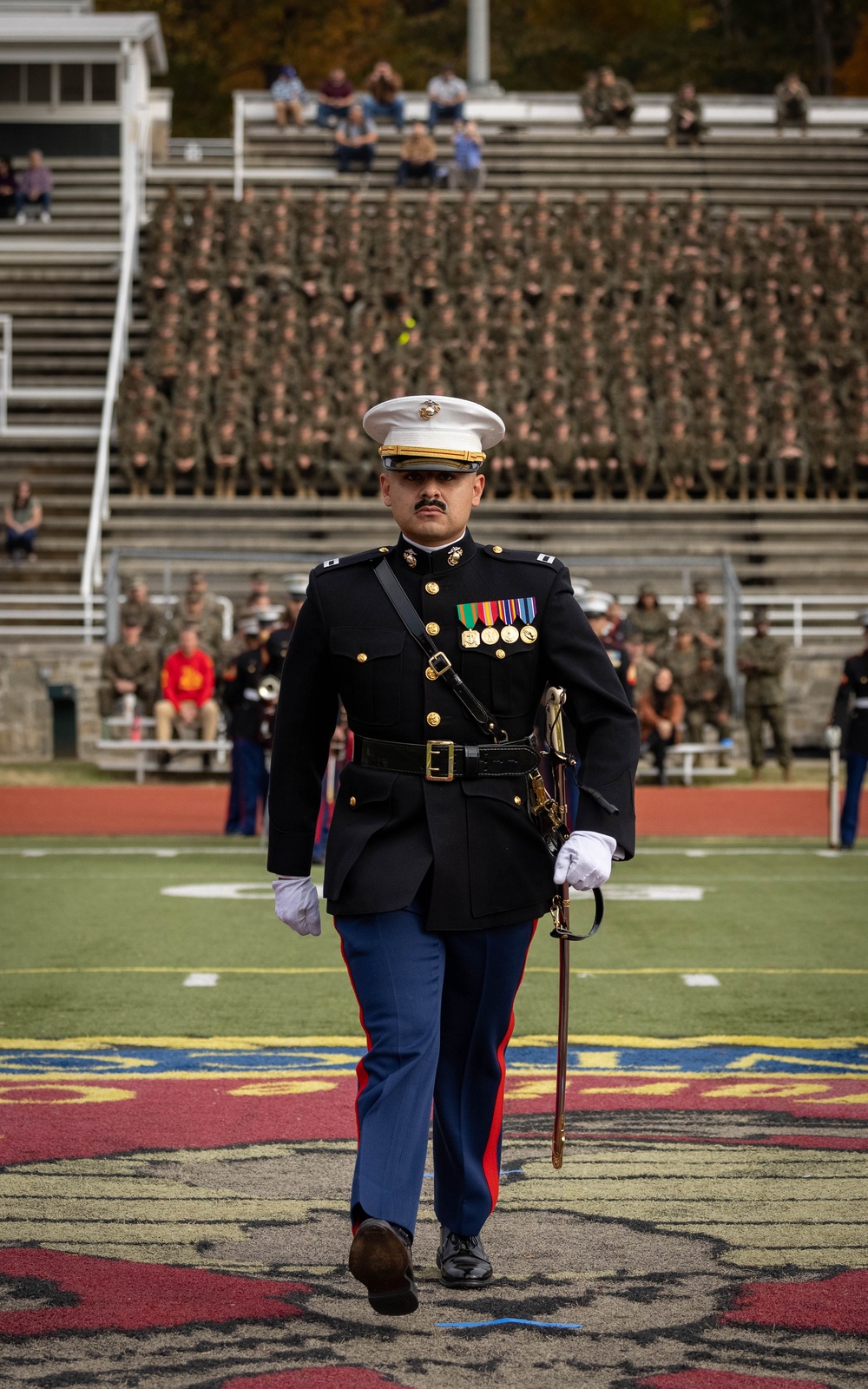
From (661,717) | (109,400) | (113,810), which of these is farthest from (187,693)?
(109,400)

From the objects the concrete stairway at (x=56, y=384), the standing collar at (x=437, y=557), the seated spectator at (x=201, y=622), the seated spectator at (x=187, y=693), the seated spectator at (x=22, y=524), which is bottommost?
the seated spectator at (x=187, y=693)

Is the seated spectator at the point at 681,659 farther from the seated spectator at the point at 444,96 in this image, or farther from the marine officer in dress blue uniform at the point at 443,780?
the marine officer in dress blue uniform at the point at 443,780

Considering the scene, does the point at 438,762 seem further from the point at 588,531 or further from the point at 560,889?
the point at 588,531

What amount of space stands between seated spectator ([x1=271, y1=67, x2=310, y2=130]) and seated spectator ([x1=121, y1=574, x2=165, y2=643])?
1680 centimetres

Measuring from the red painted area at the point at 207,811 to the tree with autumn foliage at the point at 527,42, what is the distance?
32.8 metres

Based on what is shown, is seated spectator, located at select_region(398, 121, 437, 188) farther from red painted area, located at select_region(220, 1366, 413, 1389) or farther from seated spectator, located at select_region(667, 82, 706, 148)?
red painted area, located at select_region(220, 1366, 413, 1389)

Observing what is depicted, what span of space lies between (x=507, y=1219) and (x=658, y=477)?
2370 centimetres

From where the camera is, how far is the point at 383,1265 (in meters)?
4.02

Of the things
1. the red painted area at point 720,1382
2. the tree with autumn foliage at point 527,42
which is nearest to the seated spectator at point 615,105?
the tree with autumn foliage at point 527,42

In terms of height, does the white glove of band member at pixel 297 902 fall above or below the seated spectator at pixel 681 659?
below

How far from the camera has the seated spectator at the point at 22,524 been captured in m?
26.0

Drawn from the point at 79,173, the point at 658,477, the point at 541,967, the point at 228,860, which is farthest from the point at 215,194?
the point at 541,967

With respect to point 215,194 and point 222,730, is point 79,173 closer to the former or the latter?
point 215,194

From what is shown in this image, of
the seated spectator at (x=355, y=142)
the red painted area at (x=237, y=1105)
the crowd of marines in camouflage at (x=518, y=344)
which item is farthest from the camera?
the seated spectator at (x=355, y=142)
